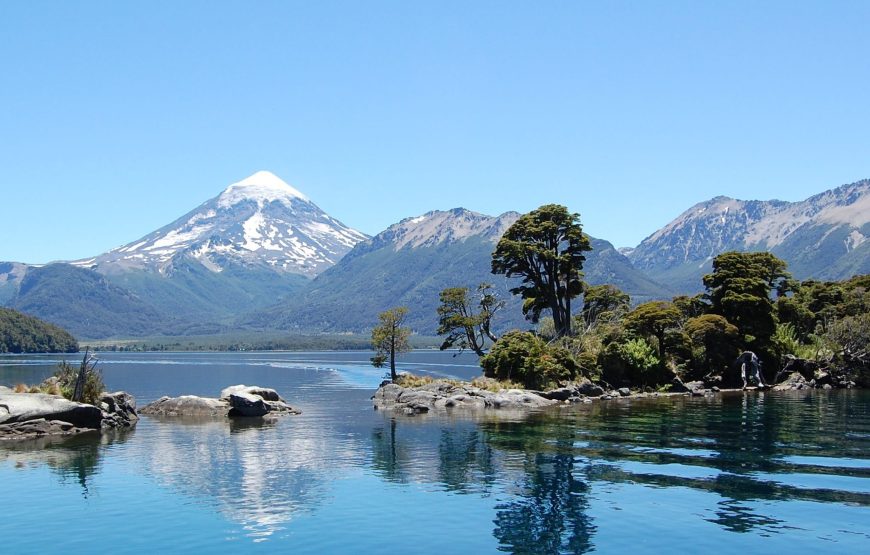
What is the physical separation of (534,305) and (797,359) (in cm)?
3509

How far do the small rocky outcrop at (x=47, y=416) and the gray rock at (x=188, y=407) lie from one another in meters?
9.60

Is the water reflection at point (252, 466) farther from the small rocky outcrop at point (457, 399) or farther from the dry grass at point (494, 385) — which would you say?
the dry grass at point (494, 385)

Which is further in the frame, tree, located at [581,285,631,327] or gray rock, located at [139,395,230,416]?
tree, located at [581,285,631,327]

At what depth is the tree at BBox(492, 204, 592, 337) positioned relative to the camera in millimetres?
104875

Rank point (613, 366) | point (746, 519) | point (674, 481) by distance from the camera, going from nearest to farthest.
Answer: point (746, 519), point (674, 481), point (613, 366)

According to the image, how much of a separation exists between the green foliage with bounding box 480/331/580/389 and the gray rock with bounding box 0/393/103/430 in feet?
148

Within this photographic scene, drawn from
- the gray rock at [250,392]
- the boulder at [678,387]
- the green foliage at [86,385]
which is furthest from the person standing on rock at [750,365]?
the green foliage at [86,385]

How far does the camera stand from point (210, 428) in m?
64.4

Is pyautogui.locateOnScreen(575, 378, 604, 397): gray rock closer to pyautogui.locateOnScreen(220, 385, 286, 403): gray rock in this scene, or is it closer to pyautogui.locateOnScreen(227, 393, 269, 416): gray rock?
pyautogui.locateOnScreen(220, 385, 286, 403): gray rock

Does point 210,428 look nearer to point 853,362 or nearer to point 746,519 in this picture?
point 746,519

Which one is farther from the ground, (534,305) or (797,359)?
(534,305)

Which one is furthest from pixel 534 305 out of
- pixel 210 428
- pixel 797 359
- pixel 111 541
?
pixel 111 541

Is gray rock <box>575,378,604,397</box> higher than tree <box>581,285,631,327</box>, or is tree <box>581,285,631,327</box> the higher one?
tree <box>581,285,631,327</box>

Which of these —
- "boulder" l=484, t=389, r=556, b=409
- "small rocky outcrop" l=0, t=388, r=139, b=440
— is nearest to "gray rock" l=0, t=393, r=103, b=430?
"small rocky outcrop" l=0, t=388, r=139, b=440
